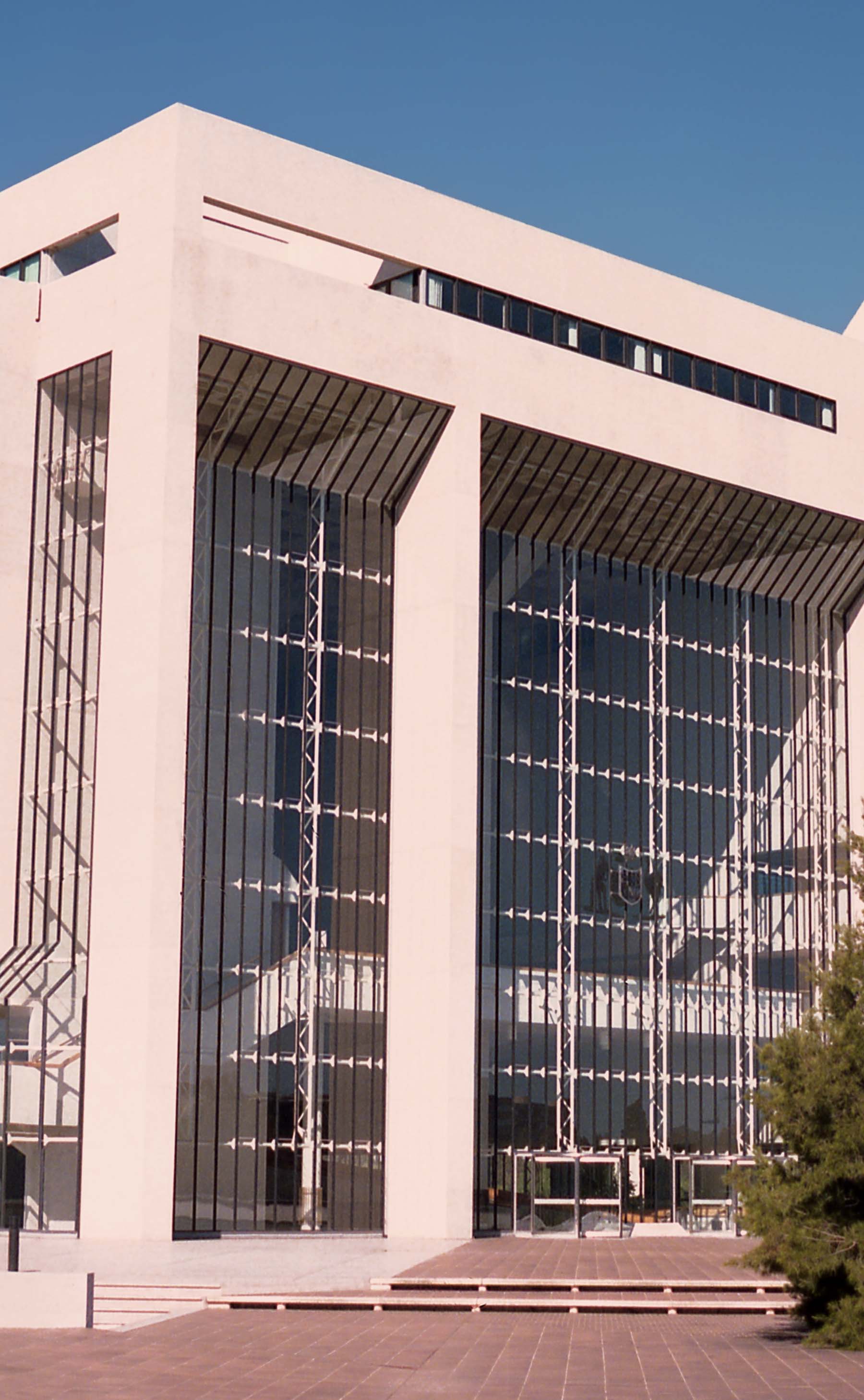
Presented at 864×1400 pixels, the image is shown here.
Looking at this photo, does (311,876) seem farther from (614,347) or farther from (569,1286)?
(614,347)

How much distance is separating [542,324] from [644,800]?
36.8 ft

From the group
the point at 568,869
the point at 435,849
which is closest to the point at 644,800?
the point at 568,869

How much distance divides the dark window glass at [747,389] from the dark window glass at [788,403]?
0.93m

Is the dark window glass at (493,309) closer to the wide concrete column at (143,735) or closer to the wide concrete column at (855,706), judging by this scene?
the wide concrete column at (143,735)

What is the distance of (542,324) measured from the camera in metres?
40.3

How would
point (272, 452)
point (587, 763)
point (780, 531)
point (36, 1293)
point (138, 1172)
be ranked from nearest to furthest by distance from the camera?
point (36, 1293) < point (138, 1172) < point (272, 452) < point (587, 763) < point (780, 531)

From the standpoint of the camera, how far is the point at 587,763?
139ft

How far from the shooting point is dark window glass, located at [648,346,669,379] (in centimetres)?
4216

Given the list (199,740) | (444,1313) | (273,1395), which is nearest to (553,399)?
(199,740)

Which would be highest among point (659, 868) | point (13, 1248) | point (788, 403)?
point (788, 403)

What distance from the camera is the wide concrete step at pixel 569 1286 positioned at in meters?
24.3

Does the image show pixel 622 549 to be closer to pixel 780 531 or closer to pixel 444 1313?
pixel 780 531

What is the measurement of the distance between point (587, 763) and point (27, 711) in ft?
42.8

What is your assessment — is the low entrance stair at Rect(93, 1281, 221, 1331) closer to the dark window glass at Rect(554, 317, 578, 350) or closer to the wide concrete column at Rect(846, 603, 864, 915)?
the dark window glass at Rect(554, 317, 578, 350)
